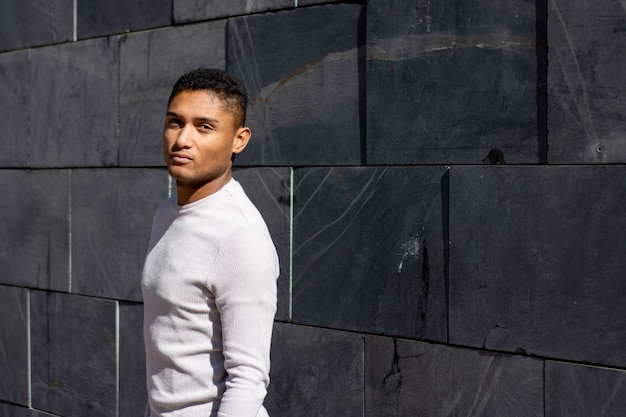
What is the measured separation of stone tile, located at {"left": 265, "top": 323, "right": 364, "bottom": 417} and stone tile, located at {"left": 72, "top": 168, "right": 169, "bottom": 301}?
117 cm

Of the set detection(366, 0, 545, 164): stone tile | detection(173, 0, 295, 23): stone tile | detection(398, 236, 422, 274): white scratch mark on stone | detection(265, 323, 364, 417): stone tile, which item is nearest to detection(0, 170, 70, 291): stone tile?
detection(173, 0, 295, 23): stone tile

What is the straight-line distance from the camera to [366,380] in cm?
455

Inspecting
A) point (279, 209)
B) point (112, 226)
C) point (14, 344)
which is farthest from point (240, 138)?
point (14, 344)

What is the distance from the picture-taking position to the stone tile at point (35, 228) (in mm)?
6211

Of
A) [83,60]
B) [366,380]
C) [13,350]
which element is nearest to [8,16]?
[83,60]

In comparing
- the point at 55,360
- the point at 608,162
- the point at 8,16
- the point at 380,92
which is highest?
the point at 8,16

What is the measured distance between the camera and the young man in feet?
8.79

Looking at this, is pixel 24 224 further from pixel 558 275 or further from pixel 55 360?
pixel 558 275

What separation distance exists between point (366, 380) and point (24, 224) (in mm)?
3024

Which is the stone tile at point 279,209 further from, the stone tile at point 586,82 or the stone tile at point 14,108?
the stone tile at point 14,108

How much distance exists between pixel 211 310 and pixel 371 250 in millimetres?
1819

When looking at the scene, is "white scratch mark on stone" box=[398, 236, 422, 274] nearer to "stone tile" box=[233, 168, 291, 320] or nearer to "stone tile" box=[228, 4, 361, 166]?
"stone tile" box=[228, 4, 361, 166]

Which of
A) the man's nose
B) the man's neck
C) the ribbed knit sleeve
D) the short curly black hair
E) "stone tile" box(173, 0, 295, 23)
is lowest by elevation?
the ribbed knit sleeve

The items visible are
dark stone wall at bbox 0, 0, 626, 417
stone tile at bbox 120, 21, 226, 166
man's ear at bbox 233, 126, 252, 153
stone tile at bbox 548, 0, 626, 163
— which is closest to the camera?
man's ear at bbox 233, 126, 252, 153
